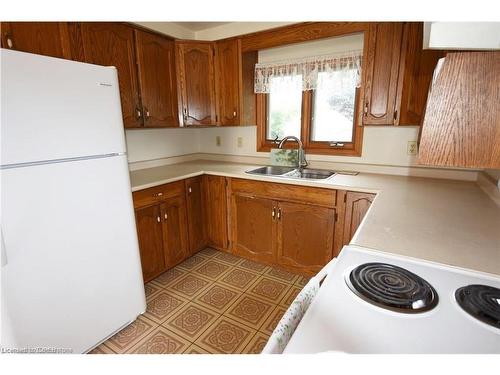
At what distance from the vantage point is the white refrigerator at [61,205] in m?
1.07

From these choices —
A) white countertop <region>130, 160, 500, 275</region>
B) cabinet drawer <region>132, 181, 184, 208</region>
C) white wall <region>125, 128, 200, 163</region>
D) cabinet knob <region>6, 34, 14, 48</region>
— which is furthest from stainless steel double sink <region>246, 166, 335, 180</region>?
cabinet knob <region>6, 34, 14, 48</region>

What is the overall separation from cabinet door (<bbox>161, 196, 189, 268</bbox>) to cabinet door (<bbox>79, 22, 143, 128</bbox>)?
0.72 meters

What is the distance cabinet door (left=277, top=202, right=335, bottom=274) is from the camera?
1.97 m

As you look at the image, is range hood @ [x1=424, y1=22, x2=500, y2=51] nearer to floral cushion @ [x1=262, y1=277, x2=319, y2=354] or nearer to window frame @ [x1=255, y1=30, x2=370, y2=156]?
floral cushion @ [x1=262, y1=277, x2=319, y2=354]

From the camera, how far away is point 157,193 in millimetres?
2025

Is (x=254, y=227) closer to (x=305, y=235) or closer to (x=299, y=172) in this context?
(x=305, y=235)

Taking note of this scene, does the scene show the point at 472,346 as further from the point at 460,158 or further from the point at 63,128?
the point at 63,128

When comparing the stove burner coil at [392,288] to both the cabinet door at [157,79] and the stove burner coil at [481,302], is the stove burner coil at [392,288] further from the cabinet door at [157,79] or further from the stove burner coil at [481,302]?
the cabinet door at [157,79]

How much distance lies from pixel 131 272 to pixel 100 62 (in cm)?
145

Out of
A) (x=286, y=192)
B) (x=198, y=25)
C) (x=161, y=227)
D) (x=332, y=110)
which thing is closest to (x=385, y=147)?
(x=332, y=110)

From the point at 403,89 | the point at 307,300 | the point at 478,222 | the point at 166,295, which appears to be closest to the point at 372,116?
the point at 403,89

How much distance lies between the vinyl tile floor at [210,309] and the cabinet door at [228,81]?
1410 millimetres

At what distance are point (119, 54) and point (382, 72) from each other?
1.91 metres

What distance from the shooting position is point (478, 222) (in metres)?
1.12
